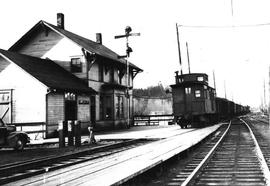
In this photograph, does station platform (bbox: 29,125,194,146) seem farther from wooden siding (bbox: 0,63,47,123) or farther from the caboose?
the caboose

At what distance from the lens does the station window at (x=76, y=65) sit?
2645 cm

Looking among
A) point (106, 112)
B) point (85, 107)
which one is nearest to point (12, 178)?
point (85, 107)

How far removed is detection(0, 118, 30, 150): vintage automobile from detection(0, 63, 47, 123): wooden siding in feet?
21.0

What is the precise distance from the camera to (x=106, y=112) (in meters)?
28.2

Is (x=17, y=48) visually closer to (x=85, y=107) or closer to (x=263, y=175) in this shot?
(x=85, y=107)

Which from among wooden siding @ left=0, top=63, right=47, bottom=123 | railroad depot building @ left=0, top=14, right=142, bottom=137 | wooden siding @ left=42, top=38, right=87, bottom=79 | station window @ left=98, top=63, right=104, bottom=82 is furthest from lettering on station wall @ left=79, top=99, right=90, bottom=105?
wooden siding @ left=0, top=63, right=47, bottom=123

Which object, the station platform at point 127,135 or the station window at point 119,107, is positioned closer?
the station platform at point 127,135

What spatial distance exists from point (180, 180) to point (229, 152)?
219 inches

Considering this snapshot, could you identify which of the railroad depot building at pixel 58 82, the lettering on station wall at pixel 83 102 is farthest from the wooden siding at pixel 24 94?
the lettering on station wall at pixel 83 102

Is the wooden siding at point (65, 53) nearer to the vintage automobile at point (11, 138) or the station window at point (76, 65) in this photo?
the station window at point (76, 65)

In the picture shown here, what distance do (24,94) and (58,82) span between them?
2.33 metres

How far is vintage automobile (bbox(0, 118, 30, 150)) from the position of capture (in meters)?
13.6

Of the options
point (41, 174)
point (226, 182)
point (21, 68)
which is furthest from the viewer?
point (21, 68)

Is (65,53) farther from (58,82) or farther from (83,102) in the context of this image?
(58,82)
